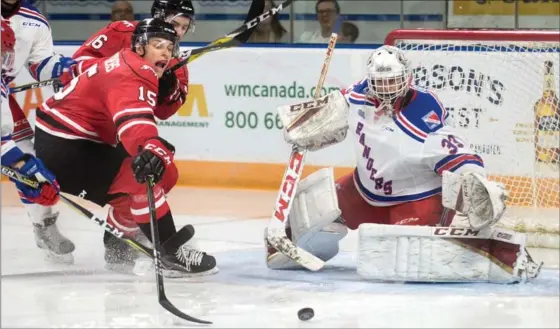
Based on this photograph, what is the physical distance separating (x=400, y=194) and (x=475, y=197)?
0.39m

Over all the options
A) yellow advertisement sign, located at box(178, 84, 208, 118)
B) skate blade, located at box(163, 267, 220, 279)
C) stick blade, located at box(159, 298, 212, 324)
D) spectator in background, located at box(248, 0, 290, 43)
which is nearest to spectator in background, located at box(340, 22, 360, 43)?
spectator in background, located at box(248, 0, 290, 43)

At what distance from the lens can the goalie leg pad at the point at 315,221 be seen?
3508mm

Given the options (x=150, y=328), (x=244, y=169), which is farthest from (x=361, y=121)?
(x=244, y=169)

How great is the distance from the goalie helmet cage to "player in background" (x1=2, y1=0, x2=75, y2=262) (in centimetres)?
134

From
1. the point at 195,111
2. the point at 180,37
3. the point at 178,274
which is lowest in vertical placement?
the point at 195,111

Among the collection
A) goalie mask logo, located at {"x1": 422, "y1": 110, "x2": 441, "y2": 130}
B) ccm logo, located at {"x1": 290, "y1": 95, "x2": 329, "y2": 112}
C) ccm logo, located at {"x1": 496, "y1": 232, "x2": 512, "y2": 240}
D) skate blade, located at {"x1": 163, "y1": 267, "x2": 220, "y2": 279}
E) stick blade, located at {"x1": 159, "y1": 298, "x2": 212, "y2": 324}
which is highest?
ccm logo, located at {"x1": 290, "y1": 95, "x2": 329, "y2": 112}

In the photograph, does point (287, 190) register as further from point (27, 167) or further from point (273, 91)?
point (273, 91)

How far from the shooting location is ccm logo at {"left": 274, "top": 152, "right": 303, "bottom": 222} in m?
3.54

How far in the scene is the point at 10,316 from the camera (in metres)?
2.91

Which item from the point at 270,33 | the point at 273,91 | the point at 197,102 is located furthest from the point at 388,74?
the point at 197,102

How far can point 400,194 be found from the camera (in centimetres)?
364

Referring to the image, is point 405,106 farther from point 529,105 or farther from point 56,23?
point 56,23

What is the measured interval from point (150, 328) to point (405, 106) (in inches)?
49.0

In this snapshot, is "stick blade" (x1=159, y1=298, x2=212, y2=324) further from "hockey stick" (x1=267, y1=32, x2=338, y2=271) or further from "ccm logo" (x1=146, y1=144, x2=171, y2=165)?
"hockey stick" (x1=267, y1=32, x2=338, y2=271)
